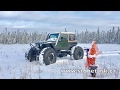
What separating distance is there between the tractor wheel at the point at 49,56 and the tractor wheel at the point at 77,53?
0.98m

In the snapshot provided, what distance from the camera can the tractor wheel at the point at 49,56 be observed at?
766 cm

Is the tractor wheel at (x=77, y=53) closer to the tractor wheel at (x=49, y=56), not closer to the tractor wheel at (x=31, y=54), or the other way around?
the tractor wheel at (x=49, y=56)

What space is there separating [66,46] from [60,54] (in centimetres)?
36

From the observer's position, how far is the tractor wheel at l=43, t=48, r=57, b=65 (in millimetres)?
7660

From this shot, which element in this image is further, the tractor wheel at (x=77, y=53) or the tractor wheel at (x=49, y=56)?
the tractor wheel at (x=77, y=53)

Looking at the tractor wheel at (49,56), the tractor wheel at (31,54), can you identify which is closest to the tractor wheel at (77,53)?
the tractor wheel at (49,56)

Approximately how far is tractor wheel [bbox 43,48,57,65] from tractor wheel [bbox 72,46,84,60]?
3.21 feet

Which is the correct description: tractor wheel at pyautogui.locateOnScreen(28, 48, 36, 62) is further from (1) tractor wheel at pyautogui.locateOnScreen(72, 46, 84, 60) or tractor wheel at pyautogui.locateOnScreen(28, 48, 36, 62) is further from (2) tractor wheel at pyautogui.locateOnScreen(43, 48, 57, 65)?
(1) tractor wheel at pyautogui.locateOnScreen(72, 46, 84, 60)

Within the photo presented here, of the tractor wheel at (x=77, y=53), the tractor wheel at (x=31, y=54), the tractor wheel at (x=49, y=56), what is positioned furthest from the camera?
the tractor wheel at (x=77, y=53)
